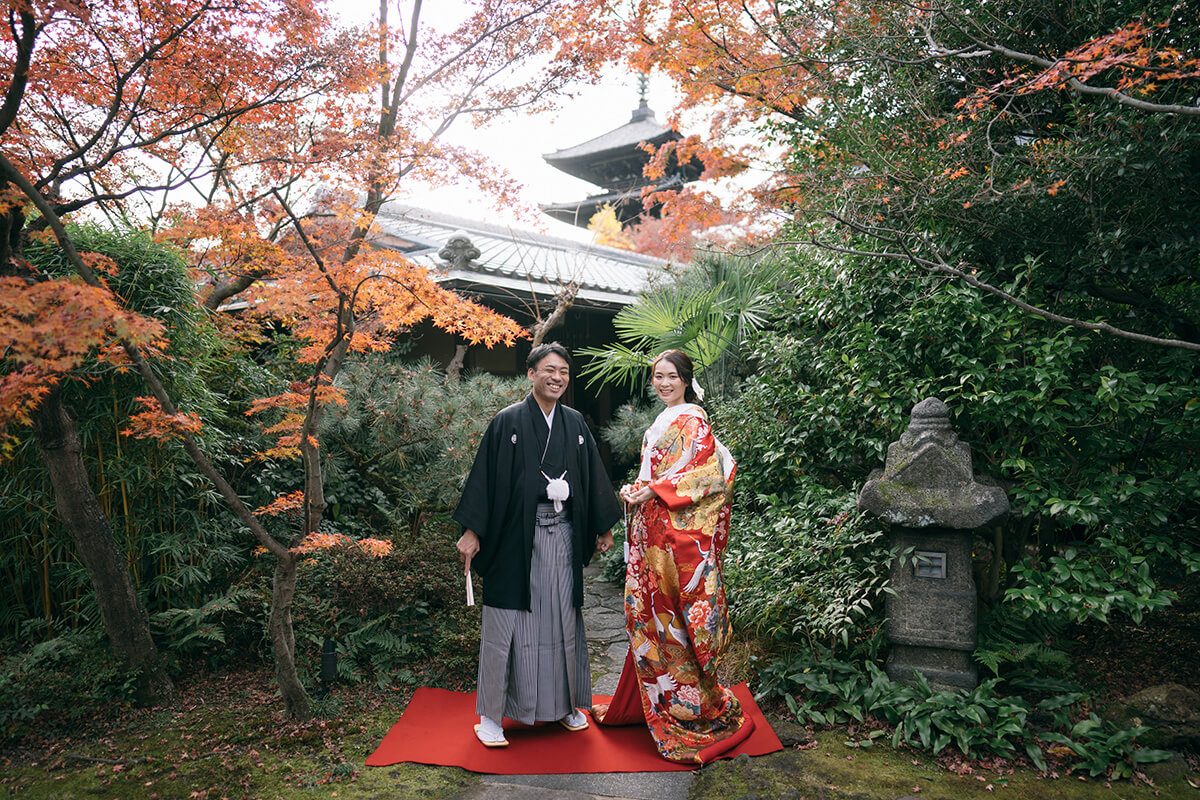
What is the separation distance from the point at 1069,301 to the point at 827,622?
2378 millimetres

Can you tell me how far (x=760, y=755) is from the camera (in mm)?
3410

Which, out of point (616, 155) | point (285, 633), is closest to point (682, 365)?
point (285, 633)

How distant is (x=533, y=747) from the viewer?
3.55 meters

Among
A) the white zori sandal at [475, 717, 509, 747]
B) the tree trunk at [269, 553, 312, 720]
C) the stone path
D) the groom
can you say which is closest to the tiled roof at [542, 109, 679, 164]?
the groom

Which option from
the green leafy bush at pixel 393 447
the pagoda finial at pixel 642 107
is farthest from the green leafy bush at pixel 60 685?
the pagoda finial at pixel 642 107

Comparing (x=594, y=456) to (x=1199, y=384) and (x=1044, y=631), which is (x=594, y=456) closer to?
(x=1044, y=631)

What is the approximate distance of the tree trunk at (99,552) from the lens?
373 centimetres

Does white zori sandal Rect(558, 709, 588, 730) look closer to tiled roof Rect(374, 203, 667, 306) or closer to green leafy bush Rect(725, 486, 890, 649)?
green leafy bush Rect(725, 486, 890, 649)

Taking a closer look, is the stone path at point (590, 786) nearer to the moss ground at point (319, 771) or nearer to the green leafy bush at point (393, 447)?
the moss ground at point (319, 771)

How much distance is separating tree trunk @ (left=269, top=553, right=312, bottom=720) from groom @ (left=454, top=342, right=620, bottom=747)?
96cm

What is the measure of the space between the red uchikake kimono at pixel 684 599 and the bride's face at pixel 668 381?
0.09 m

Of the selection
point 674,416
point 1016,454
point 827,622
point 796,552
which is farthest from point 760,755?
point 1016,454

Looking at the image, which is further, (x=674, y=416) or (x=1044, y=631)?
(x=1044, y=631)

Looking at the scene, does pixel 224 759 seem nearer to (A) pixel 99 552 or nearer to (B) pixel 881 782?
(A) pixel 99 552
